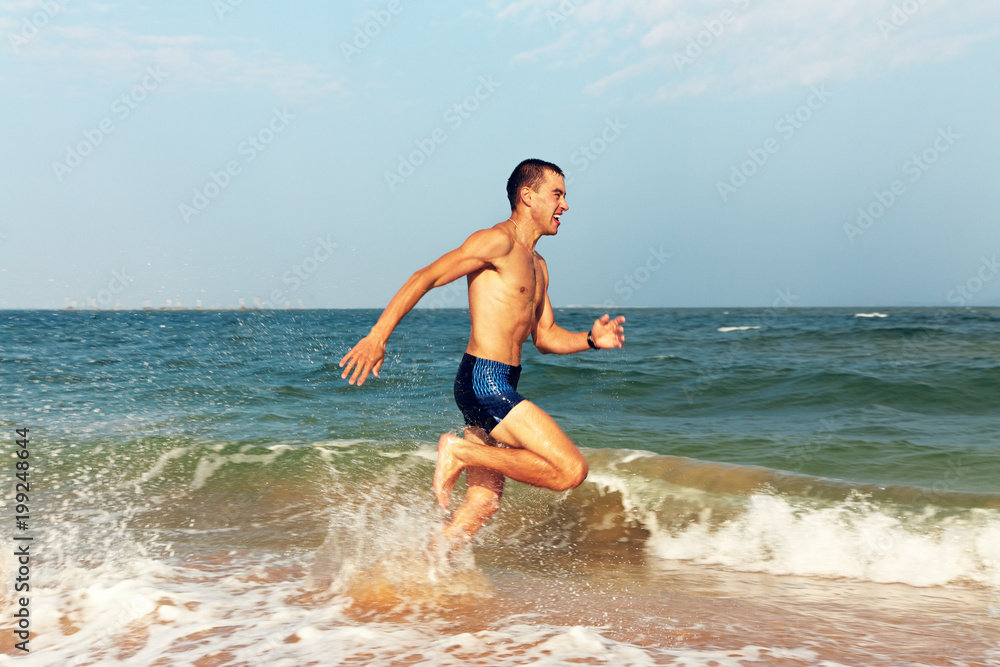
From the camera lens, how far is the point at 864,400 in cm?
1162

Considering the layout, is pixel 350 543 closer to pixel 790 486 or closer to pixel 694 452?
pixel 790 486

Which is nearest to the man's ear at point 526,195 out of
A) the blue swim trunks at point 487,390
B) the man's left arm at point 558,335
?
the man's left arm at point 558,335

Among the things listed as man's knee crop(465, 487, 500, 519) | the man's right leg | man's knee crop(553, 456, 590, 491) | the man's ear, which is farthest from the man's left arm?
man's knee crop(465, 487, 500, 519)

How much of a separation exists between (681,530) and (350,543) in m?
2.48

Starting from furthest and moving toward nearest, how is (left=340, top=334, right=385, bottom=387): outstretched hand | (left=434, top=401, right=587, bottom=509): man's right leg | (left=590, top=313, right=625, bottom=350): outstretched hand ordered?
1. (left=590, top=313, right=625, bottom=350): outstretched hand
2. (left=434, top=401, right=587, bottom=509): man's right leg
3. (left=340, top=334, right=385, bottom=387): outstretched hand

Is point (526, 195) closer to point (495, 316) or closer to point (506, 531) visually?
point (495, 316)

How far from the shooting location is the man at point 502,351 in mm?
3984

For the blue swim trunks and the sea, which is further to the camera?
the blue swim trunks

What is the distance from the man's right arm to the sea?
3.92 feet

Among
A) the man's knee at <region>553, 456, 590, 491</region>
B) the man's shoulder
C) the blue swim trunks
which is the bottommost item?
the man's knee at <region>553, 456, 590, 491</region>

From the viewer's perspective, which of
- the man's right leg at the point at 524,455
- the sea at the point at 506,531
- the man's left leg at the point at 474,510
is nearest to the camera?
the sea at the point at 506,531

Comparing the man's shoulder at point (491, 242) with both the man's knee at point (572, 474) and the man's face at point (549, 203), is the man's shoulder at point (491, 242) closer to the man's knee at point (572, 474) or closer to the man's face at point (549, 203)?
the man's face at point (549, 203)

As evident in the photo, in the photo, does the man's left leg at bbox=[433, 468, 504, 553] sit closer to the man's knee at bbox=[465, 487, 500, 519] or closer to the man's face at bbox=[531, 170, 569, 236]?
the man's knee at bbox=[465, 487, 500, 519]

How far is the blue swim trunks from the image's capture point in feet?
13.3
